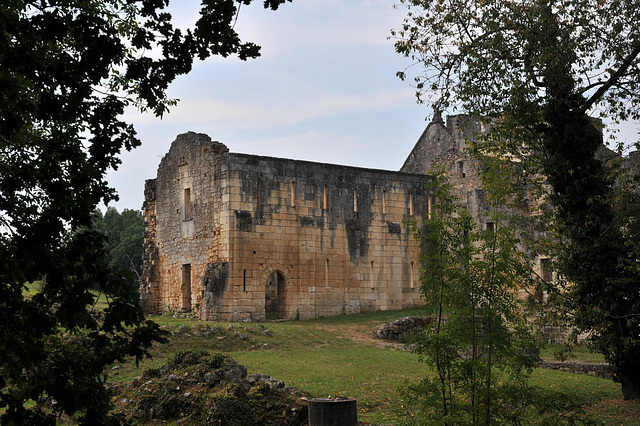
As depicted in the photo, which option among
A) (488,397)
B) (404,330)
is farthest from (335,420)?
(404,330)

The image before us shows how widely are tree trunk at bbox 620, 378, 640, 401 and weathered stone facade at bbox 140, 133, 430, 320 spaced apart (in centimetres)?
1560

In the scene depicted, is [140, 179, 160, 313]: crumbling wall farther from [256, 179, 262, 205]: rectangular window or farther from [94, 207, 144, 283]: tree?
[94, 207, 144, 283]: tree

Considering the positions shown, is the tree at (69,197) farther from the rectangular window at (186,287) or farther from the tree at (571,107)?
the rectangular window at (186,287)

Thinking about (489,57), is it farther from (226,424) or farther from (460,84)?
(226,424)

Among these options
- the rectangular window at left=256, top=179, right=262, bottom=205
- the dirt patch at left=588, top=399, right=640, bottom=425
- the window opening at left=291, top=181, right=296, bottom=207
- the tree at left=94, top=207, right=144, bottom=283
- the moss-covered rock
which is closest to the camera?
the moss-covered rock

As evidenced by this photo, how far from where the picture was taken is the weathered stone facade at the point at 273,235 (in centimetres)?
2778

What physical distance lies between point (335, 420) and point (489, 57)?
8307mm

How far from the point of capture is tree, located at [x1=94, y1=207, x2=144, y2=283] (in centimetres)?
5422

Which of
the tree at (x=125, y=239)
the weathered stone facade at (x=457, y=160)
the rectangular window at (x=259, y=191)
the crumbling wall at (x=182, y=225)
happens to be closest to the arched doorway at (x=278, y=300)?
the crumbling wall at (x=182, y=225)

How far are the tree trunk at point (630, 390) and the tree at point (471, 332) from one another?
6.06 m

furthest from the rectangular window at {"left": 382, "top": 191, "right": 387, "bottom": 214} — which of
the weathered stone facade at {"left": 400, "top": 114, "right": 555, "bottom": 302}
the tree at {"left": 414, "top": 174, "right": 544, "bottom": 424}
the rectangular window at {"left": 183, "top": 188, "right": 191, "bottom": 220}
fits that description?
the tree at {"left": 414, "top": 174, "right": 544, "bottom": 424}

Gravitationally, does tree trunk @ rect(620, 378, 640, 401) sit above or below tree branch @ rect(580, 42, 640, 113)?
below

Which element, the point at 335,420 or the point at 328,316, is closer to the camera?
the point at 335,420

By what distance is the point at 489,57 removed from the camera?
49.3 ft
